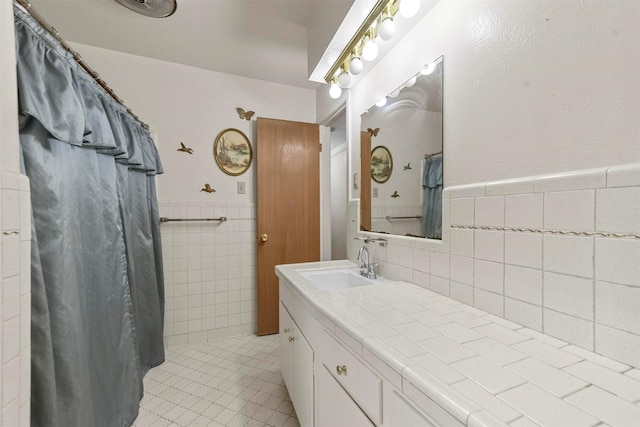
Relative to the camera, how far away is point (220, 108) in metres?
2.37

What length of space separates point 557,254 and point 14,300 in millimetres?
1367

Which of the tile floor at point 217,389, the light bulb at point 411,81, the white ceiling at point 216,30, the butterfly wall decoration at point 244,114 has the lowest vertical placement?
the tile floor at point 217,389

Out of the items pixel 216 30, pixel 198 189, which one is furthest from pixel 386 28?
pixel 198 189

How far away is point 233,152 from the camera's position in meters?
2.40

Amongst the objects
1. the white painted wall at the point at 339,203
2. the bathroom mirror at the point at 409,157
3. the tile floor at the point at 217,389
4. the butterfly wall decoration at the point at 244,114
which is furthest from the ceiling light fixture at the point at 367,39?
the white painted wall at the point at 339,203

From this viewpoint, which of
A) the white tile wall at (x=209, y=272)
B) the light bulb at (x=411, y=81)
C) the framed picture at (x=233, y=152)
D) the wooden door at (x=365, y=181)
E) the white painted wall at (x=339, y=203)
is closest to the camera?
the light bulb at (x=411, y=81)

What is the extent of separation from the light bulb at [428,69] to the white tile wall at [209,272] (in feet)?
5.85

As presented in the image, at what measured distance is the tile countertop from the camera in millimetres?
436

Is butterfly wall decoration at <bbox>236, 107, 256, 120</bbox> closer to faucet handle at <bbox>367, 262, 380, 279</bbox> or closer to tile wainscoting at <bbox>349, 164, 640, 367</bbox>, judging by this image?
faucet handle at <bbox>367, 262, 380, 279</bbox>

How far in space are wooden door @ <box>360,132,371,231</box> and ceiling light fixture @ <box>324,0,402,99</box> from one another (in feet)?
1.28

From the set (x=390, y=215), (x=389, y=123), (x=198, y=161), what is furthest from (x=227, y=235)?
(x=389, y=123)

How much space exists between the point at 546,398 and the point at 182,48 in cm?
A: 268

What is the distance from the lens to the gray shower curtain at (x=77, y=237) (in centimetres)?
87

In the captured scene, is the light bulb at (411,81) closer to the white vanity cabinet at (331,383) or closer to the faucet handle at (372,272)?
the faucet handle at (372,272)
